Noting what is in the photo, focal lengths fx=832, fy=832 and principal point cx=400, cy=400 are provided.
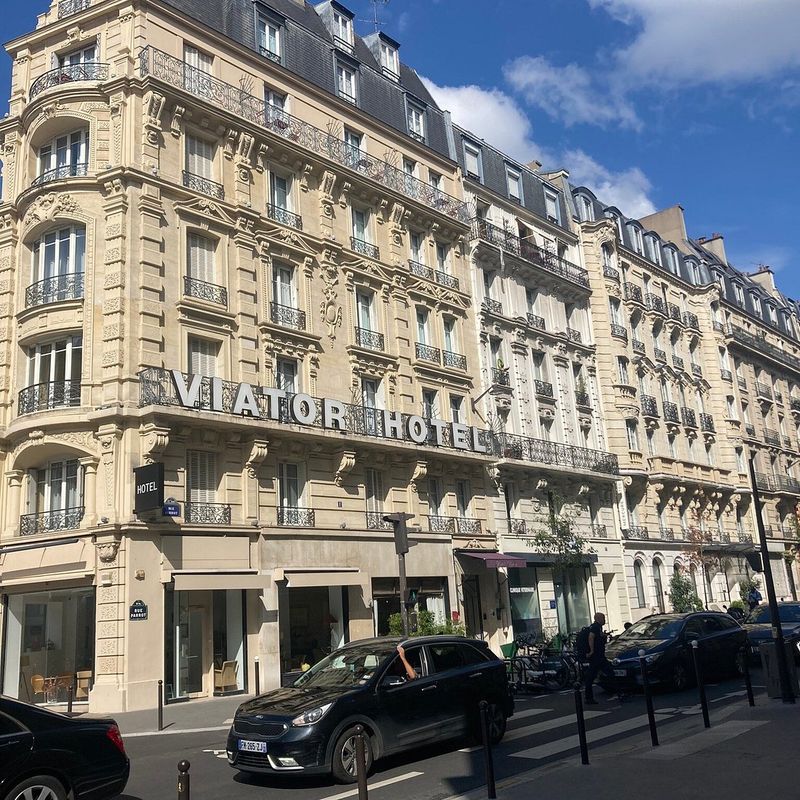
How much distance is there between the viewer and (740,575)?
44125mm

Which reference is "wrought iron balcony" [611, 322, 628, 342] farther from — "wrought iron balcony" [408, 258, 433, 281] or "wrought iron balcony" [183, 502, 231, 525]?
"wrought iron balcony" [183, 502, 231, 525]

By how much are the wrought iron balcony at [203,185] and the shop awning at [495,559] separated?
13861mm

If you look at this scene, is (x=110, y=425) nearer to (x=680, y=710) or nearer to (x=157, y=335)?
(x=157, y=335)

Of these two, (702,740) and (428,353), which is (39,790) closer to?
(702,740)

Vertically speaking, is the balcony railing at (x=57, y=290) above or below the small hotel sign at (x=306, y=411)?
above

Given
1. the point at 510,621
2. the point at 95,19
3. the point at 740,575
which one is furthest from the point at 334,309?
the point at 740,575

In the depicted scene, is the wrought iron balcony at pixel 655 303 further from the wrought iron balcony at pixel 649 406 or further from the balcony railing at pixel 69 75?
the balcony railing at pixel 69 75

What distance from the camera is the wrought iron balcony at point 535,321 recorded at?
34.9 meters

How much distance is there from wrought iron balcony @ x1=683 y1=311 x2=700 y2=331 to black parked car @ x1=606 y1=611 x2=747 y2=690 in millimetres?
30486

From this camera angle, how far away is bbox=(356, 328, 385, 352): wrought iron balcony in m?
26.9

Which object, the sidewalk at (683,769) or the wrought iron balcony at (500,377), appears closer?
the sidewalk at (683,769)

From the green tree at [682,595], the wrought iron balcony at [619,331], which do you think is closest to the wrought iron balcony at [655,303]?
the wrought iron balcony at [619,331]

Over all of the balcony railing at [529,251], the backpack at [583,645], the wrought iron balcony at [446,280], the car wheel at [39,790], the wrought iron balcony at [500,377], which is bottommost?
the car wheel at [39,790]

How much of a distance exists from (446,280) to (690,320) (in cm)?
2111
